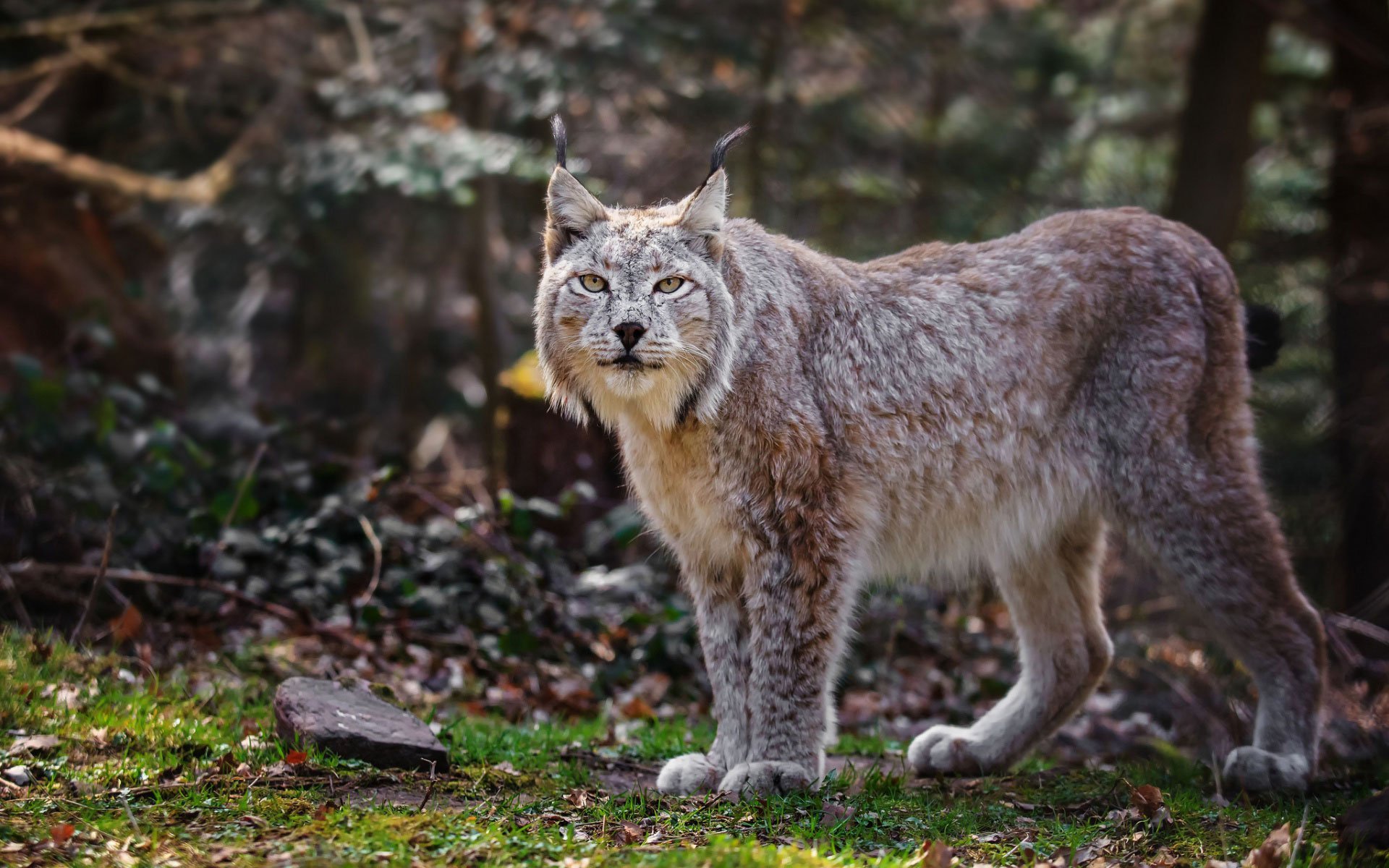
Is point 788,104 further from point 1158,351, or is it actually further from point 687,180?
point 1158,351

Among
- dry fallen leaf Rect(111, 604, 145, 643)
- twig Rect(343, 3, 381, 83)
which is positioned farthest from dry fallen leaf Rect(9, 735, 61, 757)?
twig Rect(343, 3, 381, 83)

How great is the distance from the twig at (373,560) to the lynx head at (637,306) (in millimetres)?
2307

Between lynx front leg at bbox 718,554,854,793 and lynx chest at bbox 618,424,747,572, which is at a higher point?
lynx chest at bbox 618,424,747,572

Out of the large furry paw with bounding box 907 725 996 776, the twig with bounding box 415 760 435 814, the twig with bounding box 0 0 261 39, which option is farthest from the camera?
the twig with bounding box 0 0 261 39

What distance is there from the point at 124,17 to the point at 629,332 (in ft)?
22.3

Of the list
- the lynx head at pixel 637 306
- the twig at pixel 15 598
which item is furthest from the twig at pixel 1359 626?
the twig at pixel 15 598

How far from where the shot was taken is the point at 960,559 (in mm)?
5473

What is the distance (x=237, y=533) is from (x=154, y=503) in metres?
0.59

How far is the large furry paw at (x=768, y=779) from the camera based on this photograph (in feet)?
14.7

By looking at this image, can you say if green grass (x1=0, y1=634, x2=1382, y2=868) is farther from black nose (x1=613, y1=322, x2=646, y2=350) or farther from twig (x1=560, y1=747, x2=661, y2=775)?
black nose (x1=613, y1=322, x2=646, y2=350)

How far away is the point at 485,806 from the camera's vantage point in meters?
4.15

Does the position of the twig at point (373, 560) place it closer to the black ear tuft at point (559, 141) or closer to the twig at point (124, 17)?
the black ear tuft at point (559, 141)

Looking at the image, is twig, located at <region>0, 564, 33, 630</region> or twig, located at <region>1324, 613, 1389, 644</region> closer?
twig, located at <region>0, 564, 33, 630</region>

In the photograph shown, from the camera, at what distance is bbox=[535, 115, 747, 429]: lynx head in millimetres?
4590
